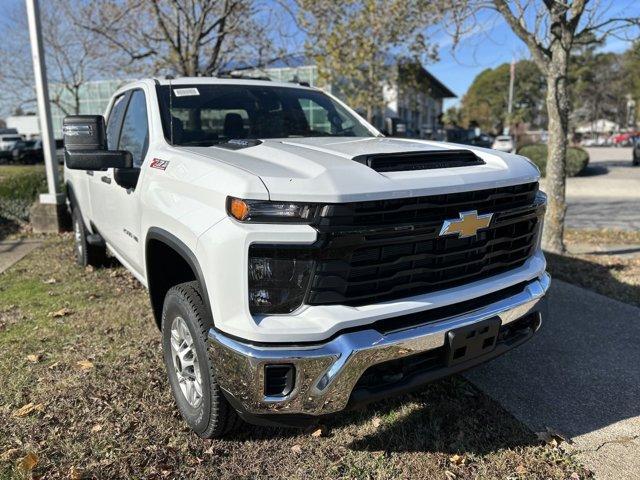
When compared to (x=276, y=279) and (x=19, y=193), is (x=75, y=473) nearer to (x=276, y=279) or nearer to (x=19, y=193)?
(x=276, y=279)

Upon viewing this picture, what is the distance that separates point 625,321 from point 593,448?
2.03 meters

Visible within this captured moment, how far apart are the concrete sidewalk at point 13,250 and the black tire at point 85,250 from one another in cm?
105

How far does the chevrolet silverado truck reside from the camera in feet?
7.31

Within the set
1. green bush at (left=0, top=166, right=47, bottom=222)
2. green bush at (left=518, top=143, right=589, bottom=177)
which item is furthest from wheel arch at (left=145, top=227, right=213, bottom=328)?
green bush at (left=518, top=143, right=589, bottom=177)

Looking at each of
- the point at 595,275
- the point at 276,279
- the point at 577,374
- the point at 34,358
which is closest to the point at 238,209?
the point at 276,279

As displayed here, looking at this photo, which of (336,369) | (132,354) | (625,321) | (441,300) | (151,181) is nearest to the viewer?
(336,369)

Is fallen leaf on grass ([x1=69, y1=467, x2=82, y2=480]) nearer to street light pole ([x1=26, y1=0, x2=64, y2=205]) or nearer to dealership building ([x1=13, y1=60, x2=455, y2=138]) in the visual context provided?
dealership building ([x1=13, y1=60, x2=455, y2=138])

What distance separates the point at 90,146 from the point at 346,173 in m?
1.76

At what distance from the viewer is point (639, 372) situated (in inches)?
143

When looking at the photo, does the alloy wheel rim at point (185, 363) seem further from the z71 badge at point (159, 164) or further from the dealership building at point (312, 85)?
the dealership building at point (312, 85)

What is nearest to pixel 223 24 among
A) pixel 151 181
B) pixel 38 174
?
pixel 38 174

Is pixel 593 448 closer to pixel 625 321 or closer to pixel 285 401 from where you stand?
pixel 285 401

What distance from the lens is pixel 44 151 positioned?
8.45m

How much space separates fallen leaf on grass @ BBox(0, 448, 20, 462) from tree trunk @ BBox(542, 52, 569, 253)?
231 inches
